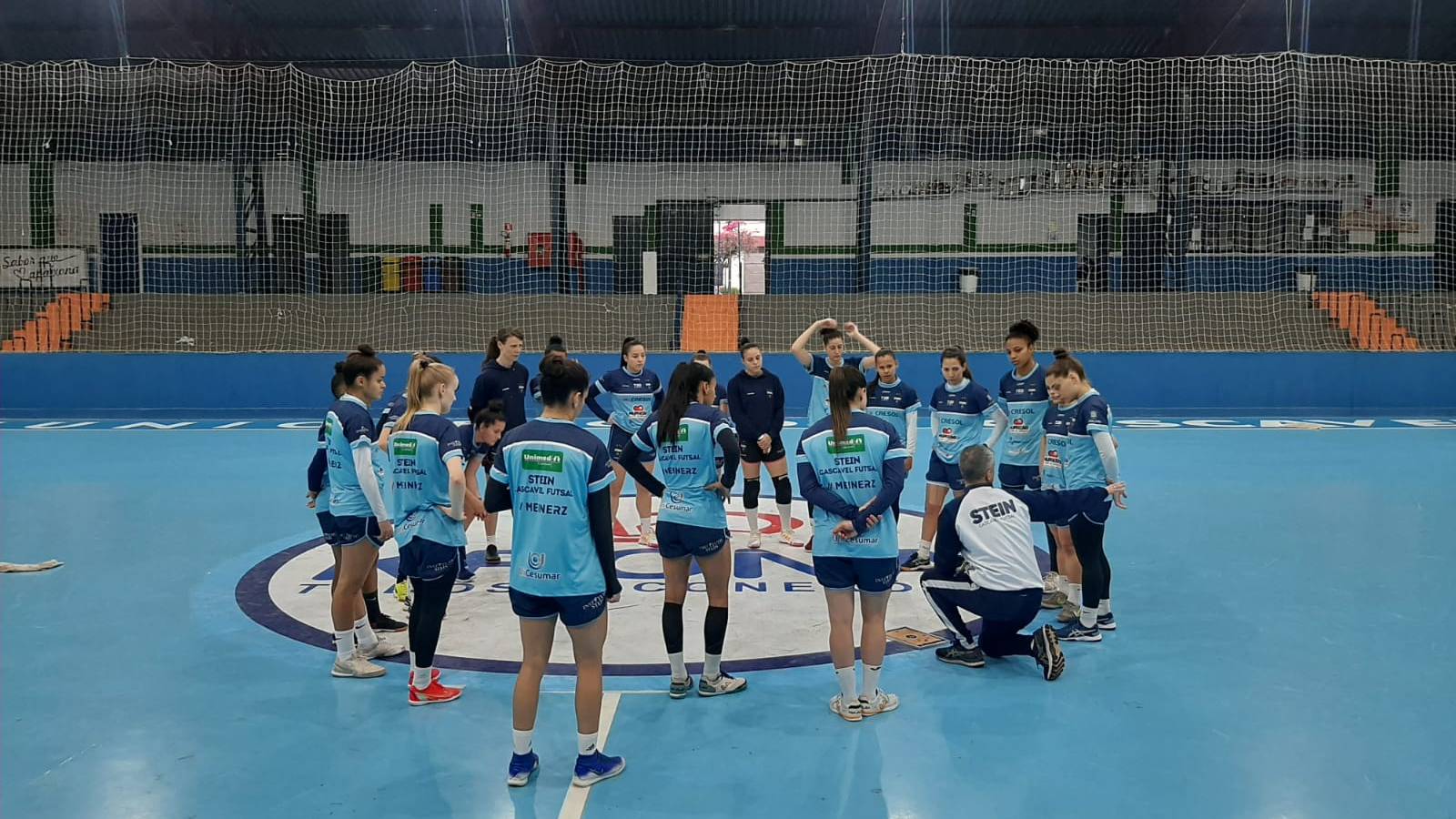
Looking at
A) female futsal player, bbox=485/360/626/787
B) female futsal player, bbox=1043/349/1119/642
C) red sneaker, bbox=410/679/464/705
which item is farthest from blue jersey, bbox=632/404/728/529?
female futsal player, bbox=1043/349/1119/642

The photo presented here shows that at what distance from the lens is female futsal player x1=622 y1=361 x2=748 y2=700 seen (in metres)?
5.41

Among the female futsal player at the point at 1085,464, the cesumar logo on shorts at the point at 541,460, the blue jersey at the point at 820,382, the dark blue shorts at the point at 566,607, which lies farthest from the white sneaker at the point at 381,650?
the female futsal player at the point at 1085,464

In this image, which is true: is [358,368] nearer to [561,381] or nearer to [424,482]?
[424,482]

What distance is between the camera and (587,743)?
4.57 meters

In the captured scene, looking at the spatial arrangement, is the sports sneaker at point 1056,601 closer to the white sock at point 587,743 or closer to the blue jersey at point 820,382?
the blue jersey at point 820,382

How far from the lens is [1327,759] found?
4832mm

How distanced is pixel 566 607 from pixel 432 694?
1.71 meters

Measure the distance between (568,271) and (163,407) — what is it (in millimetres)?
9034

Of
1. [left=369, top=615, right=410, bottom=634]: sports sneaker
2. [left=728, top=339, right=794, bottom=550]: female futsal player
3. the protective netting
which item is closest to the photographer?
[left=369, top=615, right=410, bottom=634]: sports sneaker

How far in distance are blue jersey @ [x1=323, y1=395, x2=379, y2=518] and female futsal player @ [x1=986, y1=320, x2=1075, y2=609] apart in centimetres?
447

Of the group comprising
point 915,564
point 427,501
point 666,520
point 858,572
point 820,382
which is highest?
point 820,382

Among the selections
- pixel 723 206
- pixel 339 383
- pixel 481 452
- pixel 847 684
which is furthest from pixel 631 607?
pixel 723 206

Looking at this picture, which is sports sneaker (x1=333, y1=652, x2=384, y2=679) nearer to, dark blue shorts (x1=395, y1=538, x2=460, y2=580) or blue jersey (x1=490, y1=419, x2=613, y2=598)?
dark blue shorts (x1=395, y1=538, x2=460, y2=580)

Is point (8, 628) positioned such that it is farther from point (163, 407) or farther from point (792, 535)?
point (163, 407)
